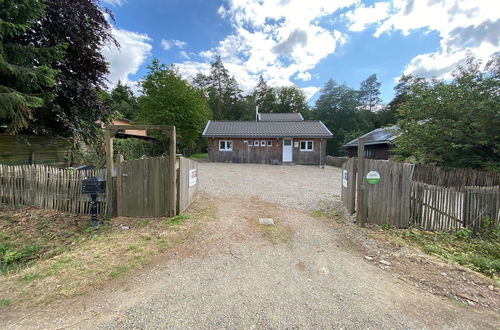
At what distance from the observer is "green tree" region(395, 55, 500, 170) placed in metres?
6.36

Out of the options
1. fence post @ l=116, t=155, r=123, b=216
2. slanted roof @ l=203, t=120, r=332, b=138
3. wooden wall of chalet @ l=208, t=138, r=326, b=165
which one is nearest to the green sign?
fence post @ l=116, t=155, r=123, b=216

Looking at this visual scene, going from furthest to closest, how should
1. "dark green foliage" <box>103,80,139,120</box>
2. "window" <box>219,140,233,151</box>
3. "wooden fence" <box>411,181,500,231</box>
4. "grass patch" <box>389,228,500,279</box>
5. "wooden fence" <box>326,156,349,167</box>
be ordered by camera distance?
"dark green foliage" <box>103,80,139,120</box> → "window" <box>219,140,233,151</box> → "wooden fence" <box>326,156,349,167</box> → "wooden fence" <box>411,181,500,231</box> → "grass patch" <box>389,228,500,279</box>

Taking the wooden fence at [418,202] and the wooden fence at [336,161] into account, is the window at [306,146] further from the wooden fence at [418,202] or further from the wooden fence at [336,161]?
the wooden fence at [418,202]

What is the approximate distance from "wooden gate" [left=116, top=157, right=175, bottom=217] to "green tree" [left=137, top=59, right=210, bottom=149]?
1678 centimetres

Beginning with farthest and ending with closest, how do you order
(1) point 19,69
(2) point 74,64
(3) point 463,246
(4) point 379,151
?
1. (4) point 379,151
2. (2) point 74,64
3. (1) point 19,69
4. (3) point 463,246

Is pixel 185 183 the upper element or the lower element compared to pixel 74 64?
lower

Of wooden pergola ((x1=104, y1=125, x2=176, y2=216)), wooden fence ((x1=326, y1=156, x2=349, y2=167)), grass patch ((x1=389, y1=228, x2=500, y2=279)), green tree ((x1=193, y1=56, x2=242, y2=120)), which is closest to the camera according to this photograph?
grass patch ((x1=389, y1=228, x2=500, y2=279))

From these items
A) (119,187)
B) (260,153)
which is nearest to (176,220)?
(119,187)

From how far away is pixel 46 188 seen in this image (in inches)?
207

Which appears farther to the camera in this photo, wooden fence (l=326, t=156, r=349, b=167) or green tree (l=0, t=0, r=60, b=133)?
wooden fence (l=326, t=156, r=349, b=167)

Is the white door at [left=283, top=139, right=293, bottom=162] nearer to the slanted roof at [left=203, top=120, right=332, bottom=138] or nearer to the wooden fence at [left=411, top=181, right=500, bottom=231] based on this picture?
the slanted roof at [left=203, top=120, right=332, bottom=138]

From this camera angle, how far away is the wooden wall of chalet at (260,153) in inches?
744

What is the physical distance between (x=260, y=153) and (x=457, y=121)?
1350 centimetres

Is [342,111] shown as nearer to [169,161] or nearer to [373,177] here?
[373,177]
